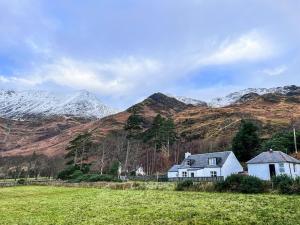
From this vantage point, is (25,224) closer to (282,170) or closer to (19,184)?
(282,170)

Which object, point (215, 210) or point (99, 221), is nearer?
point (99, 221)

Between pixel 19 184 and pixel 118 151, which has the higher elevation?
pixel 118 151

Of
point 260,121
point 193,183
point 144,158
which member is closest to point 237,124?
point 260,121

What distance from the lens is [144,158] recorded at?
115 meters

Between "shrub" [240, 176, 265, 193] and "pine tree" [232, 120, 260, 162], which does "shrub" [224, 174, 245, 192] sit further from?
"pine tree" [232, 120, 260, 162]

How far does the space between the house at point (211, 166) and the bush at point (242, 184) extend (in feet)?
88.2

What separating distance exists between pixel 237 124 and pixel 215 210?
12261 centimetres

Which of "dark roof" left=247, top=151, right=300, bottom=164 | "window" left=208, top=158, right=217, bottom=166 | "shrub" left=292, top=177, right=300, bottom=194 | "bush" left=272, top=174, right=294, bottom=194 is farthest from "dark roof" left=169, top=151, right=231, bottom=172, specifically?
"shrub" left=292, top=177, right=300, bottom=194

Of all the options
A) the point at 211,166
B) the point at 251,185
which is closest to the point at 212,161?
the point at 211,166

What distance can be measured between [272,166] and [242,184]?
18.2m

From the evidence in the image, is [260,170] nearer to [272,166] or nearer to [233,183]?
[272,166]

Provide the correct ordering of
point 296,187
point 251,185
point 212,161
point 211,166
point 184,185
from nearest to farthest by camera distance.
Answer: point 296,187 < point 251,185 < point 184,185 < point 211,166 < point 212,161

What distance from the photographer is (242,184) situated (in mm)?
37625

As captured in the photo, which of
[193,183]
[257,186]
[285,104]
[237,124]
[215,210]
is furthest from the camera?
[285,104]
